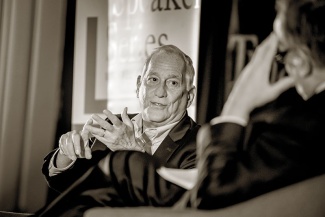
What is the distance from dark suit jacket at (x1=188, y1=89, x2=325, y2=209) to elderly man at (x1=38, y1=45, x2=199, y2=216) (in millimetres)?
125

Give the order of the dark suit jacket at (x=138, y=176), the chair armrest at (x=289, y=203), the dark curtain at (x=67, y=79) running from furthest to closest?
the dark curtain at (x=67, y=79), the dark suit jacket at (x=138, y=176), the chair armrest at (x=289, y=203)

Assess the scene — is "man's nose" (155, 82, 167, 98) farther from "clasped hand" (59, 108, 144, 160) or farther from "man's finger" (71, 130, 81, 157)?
"man's finger" (71, 130, 81, 157)

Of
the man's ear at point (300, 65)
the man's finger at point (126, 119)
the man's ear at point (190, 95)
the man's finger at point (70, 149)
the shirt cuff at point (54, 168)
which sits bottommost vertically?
the shirt cuff at point (54, 168)

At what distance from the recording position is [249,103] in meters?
1.47

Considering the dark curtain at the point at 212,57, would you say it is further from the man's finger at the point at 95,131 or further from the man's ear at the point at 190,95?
the man's finger at the point at 95,131

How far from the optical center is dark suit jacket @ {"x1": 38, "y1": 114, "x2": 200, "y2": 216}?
61.4 inches

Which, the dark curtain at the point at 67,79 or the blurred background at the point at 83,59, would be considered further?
the dark curtain at the point at 67,79

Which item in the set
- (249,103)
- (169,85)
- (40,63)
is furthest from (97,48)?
(249,103)

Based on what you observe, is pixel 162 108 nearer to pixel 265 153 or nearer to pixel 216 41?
pixel 216 41

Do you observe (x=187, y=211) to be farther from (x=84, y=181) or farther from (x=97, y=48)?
(x=97, y=48)

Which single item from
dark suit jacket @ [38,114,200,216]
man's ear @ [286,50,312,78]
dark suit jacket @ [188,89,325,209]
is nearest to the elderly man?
dark suit jacket @ [38,114,200,216]

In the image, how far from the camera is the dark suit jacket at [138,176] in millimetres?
1561

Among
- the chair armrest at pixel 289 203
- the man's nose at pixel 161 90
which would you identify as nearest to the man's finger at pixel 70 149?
the man's nose at pixel 161 90

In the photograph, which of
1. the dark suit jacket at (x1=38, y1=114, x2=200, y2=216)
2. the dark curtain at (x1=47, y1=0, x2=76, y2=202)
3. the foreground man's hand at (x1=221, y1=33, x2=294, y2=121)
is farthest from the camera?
the dark curtain at (x1=47, y1=0, x2=76, y2=202)
